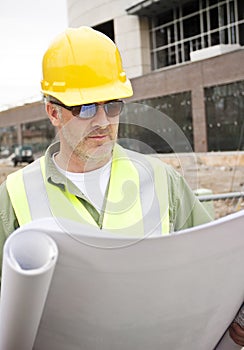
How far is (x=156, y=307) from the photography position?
984 mm

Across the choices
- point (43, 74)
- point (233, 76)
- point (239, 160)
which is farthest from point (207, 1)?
point (43, 74)

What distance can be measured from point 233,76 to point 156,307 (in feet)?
74.5

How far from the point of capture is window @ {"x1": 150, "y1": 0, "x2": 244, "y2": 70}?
2539 cm

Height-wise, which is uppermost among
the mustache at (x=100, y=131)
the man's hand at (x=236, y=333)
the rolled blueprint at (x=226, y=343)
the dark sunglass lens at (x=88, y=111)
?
the dark sunglass lens at (x=88, y=111)

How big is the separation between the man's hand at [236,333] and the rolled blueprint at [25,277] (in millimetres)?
511

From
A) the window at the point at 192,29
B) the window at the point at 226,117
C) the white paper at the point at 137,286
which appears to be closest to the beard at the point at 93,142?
the white paper at the point at 137,286

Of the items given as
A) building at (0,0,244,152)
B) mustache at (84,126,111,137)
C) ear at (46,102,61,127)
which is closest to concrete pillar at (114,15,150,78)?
building at (0,0,244,152)

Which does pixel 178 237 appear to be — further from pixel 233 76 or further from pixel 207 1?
pixel 207 1

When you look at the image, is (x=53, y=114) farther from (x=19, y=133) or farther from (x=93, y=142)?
(x=19, y=133)

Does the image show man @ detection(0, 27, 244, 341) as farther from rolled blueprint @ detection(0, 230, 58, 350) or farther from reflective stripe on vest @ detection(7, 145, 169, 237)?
rolled blueprint @ detection(0, 230, 58, 350)

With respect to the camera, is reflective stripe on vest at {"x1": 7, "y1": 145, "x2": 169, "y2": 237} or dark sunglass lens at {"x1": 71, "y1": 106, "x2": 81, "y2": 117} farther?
dark sunglass lens at {"x1": 71, "y1": 106, "x2": 81, "y2": 117}

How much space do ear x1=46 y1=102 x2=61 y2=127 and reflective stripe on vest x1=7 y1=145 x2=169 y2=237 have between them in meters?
0.13

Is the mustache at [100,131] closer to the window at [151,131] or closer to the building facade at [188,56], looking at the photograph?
the window at [151,131]

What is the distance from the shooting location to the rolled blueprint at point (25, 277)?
77 centimetres
